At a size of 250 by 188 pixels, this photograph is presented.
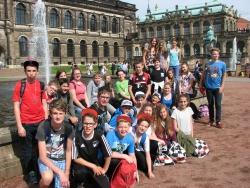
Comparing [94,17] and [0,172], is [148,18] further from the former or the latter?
[0,172]

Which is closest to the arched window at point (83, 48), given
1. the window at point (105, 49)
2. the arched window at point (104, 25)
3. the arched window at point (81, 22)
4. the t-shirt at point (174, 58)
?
the arched window at point (81, 22)

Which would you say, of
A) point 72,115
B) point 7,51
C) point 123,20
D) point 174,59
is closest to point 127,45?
point 123,20

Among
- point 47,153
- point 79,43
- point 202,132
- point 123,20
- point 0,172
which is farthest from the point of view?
point 123,20

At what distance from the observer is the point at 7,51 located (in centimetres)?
5119

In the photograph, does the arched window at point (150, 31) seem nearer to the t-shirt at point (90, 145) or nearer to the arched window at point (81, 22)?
the arched window at point (81, 22)

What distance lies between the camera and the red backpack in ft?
16.9

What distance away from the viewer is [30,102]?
5500 millimetres

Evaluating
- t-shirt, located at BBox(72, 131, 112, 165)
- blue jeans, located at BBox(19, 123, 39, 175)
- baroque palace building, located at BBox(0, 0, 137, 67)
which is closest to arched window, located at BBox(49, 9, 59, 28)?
baroque palace building, located at BBox(0, 0, 137, 67)

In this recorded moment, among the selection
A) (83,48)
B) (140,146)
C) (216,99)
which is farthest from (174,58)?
(83,48)

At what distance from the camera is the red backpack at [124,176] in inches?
203

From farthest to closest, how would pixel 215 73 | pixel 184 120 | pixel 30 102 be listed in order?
pixel 215 73, pixel 184 120, pixel 30 102

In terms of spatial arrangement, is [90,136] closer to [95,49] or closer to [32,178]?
[32,178]

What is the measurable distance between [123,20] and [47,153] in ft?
234

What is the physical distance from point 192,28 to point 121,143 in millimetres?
74019
